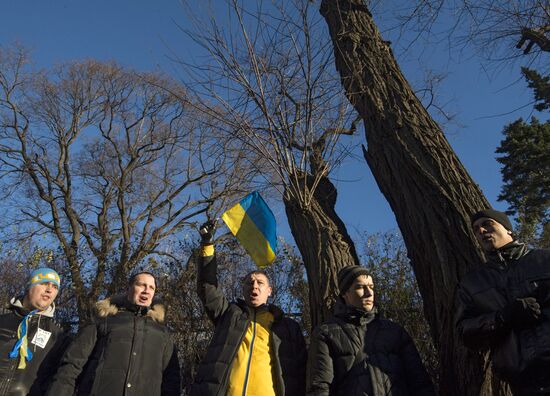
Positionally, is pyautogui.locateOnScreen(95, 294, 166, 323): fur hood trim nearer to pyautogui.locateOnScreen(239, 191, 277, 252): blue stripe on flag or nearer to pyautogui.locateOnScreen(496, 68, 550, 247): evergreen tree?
pyautogui.locateOnScreen(239, 191, 277, 252): blue stripe on flag

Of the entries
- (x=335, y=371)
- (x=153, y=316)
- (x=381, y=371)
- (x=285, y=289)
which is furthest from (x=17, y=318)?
(x=285, y=289)

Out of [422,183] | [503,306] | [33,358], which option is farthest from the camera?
[422,183]

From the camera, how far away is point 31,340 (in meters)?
3.17

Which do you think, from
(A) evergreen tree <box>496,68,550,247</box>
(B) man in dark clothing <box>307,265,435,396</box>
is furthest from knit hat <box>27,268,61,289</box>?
(A) evergreen tree <box>496,68,550,247</box>

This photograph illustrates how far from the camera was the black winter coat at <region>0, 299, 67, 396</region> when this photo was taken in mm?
3029

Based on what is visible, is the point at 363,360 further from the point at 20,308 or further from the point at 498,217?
the point at 20,308

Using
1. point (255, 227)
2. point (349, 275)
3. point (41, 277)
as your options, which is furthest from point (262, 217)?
point (41, 277)

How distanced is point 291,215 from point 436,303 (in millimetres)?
1825

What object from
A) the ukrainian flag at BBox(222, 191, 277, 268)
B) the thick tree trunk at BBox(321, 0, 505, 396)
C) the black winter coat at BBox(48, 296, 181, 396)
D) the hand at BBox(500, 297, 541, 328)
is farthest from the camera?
the ukrainian flag at BBox(222, 191, 277, 268)

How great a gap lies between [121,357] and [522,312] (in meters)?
2.38

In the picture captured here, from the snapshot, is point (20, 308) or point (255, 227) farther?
point (255, 227)

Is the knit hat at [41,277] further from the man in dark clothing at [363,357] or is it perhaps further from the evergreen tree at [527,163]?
the evergreen tree at [527,163]

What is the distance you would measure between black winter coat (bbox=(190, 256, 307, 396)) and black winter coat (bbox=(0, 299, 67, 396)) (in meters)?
1.02

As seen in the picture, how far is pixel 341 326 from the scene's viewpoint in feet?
9.62
